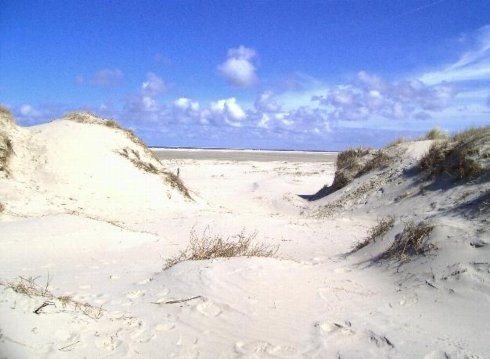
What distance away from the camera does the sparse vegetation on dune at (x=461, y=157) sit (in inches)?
451

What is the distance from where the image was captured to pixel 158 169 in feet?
56.8

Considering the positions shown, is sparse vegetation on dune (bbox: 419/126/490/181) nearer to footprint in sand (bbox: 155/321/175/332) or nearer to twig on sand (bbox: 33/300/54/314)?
footprint in sand (bbox: 155/321/175/332)

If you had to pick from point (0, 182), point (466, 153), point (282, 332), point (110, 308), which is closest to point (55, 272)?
point (110, 308)

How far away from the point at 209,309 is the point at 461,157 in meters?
9.29

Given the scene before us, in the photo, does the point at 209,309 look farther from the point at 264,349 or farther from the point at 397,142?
the point at 397,142

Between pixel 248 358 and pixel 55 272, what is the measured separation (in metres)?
4.26

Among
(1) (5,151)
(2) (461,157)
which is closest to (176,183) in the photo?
(1) (5,151)

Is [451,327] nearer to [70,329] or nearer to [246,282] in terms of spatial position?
[246,282]

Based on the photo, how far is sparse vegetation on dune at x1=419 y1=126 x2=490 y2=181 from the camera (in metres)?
11.5

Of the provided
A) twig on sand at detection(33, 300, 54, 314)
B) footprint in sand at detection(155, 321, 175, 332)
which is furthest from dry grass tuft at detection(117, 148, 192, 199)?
twig on sand at detection(33, 300, 54, 314)

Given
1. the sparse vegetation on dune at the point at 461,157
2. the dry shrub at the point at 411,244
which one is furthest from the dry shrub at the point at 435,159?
the dry shrub at the point at 411,244

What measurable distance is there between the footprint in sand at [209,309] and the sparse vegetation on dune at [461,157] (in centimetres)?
824

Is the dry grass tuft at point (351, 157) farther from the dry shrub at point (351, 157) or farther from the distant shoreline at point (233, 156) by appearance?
the distant shoreline at point (233, 156)

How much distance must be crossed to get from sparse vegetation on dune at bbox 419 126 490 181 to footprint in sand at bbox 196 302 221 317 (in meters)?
8.24
